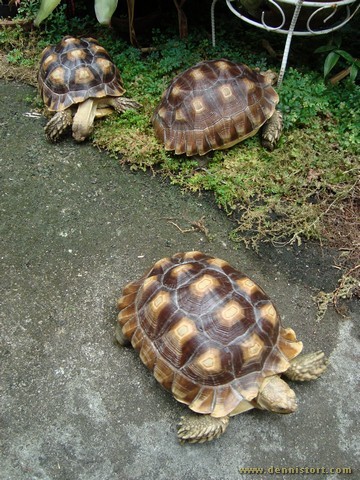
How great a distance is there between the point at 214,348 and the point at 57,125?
229cm

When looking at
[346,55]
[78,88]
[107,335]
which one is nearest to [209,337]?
[107,335]

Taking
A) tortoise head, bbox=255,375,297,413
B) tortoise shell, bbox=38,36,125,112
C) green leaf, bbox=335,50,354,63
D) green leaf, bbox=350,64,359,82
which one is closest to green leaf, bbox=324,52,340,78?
green leaf, bbox=335,50,354,63

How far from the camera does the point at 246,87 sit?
140 inches

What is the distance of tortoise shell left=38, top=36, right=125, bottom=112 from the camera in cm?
379

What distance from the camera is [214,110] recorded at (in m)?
3.51

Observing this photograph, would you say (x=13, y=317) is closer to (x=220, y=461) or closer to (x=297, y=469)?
(x=220, y=461)

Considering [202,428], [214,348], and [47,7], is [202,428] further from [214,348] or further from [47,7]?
[47,7]

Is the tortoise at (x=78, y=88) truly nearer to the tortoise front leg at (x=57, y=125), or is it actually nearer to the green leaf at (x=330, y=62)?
the tortoise front leg at (x=57, y=125)

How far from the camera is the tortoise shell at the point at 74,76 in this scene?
3.79 meters

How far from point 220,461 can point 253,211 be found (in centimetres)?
168

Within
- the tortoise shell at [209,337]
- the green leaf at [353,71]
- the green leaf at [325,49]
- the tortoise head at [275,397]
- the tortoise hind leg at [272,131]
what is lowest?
the tortoise head at [275,397]

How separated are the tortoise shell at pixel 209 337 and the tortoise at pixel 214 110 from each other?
1.32m

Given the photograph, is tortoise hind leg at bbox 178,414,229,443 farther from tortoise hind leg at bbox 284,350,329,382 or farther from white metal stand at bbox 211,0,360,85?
white metal stand at bbox 211,0,360,85

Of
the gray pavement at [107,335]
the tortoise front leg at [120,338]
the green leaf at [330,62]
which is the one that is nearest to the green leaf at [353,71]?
the green leaf at [330,62]
